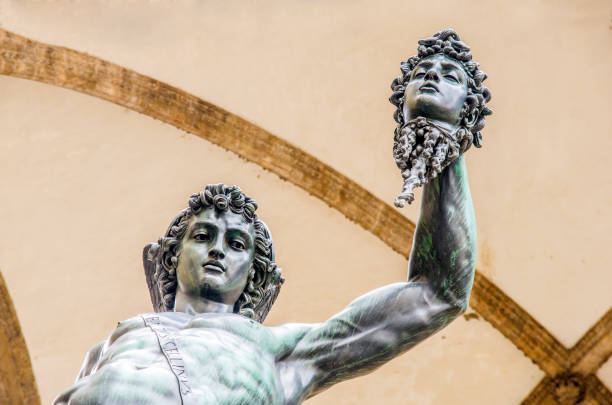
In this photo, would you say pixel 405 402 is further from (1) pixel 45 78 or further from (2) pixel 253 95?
(1) pixel 45 78

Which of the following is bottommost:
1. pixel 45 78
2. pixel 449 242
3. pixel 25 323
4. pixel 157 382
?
pixel 157 382

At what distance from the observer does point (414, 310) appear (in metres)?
3.12

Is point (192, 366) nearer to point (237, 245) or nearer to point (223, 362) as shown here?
point (223, 362)

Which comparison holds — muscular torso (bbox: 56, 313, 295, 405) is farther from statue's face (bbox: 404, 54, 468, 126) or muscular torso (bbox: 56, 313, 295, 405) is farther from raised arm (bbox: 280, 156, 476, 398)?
statue's face (bbox: 404, 54, 468, 126)

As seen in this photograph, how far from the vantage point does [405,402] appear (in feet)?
31.6

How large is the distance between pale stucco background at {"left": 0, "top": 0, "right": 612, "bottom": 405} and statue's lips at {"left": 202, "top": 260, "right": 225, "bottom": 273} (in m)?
5.73

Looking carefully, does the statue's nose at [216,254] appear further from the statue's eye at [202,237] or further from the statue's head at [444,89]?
the statue's head at [444,89]

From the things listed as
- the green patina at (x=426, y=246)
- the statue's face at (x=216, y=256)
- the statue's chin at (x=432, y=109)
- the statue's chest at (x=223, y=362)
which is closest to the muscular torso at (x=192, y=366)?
the statue's chest at (x=223, y=362)

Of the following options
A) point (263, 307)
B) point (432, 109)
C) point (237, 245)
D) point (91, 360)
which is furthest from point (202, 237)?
point (432, 109)

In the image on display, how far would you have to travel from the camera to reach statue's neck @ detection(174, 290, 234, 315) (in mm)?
3182

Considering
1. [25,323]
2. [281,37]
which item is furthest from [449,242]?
[25,323]

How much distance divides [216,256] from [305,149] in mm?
5932

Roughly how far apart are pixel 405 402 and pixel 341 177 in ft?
5.24

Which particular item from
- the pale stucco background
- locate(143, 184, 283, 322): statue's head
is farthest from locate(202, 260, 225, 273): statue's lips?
the pale stucco background
